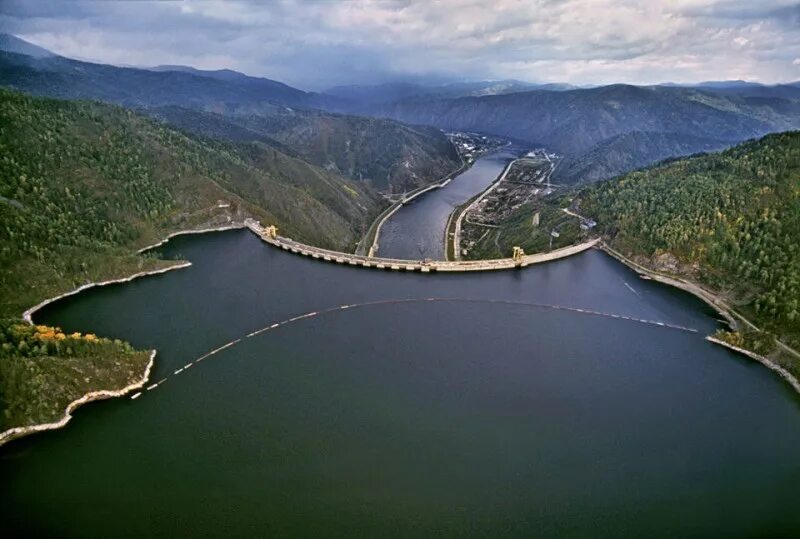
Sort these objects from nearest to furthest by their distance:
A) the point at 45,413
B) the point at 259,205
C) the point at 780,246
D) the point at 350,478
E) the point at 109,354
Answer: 1. the point at 350,478
2. the point at 45,413
3. the point at 109,354
4. the point at 780,246
5. the point at 259,205

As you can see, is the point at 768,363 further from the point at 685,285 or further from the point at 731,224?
the point at 731,224

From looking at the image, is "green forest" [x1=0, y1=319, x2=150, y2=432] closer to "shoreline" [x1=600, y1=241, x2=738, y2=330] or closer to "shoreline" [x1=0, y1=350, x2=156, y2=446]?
"shoreline" [x1=0, y1=350, x2=156, y2=446]

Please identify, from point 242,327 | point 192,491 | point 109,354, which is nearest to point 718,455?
point 192,491

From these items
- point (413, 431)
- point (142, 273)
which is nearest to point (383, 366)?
point (413, 431)

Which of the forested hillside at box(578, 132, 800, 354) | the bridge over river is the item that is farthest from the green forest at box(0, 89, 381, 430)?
the forested hillside at box(578, 132, 800, 354)

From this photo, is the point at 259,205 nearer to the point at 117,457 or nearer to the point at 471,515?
the point at 117,457

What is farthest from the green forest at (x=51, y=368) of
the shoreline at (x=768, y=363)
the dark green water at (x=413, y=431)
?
the shoreline at (x=768, y=363)
